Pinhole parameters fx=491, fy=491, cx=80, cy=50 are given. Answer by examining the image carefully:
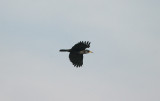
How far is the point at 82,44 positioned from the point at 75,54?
2242mm

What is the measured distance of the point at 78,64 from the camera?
65438 millimetres

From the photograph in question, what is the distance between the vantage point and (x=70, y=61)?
64.8 m

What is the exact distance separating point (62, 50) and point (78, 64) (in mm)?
3092

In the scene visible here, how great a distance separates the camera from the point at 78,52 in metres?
63.7

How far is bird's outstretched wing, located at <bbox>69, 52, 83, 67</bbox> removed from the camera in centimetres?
6438

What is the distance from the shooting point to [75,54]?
211 feet

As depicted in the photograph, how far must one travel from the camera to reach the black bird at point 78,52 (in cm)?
6279

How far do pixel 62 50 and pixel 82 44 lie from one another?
10.1ft

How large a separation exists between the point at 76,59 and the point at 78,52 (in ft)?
5.03

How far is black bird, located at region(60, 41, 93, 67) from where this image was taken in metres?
62.8

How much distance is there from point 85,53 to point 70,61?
2257 mm

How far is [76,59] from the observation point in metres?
64.9

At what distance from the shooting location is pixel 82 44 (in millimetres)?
62656
